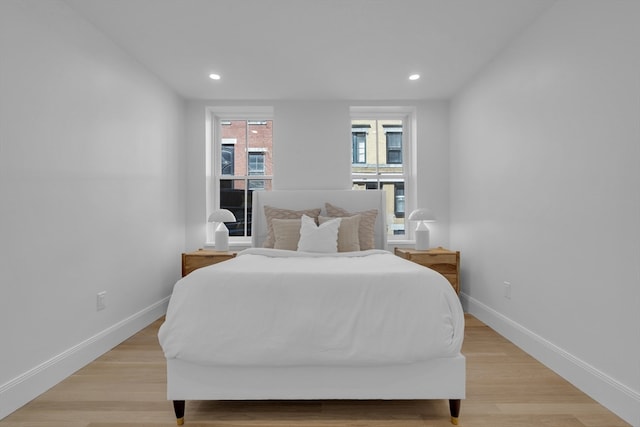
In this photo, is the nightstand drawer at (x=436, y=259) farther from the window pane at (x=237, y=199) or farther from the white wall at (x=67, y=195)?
the white wall at (x=67, y=195)

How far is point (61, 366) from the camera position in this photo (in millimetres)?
2264

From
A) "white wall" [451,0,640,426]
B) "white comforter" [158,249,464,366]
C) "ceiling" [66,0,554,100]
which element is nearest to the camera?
"white comforter" [158,249,464,366]

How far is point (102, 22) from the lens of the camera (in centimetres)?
263

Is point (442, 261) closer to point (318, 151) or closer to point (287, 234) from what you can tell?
point (287, 234)

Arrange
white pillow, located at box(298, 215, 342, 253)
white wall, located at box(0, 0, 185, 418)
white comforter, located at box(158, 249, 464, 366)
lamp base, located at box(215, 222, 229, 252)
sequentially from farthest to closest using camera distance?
lamp base, located at box(215, 222, 229, 252), white pillow, located at box(298, 215, 342, 253), white wall, located at box(0, 0, 185, 418), white comforter, located at box(158, 249, 464, 366)

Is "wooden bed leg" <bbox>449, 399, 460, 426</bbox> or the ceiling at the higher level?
the ceiling

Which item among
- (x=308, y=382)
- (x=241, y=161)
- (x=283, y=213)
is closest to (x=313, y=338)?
(x=308, y=382)

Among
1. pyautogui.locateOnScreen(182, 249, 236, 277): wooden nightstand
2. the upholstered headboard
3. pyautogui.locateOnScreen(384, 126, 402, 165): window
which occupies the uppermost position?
pyautogui.locateOnScreen(384, 126, 402, 165): window

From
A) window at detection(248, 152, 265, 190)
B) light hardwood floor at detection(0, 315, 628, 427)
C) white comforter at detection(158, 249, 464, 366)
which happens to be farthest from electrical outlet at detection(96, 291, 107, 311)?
window at detection(248, 152, 265, 190)

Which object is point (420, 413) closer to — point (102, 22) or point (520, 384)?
point (520, 384)

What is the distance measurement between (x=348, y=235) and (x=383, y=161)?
1.65m

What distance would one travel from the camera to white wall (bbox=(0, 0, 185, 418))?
1973 millimetres

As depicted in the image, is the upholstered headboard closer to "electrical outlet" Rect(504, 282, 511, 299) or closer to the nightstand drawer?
the nightstand drawer

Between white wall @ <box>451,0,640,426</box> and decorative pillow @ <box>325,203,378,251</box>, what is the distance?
107cm
